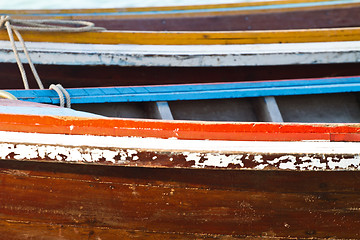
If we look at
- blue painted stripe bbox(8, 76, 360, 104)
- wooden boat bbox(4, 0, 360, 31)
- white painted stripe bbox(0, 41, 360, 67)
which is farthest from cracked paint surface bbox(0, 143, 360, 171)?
wooden boat bbox(4, 0, 360, 31)

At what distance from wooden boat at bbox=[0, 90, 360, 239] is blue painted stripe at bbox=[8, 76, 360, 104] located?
61 cm

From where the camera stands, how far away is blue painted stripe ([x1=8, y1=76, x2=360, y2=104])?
97.5 inches

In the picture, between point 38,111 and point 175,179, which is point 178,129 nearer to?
point 175,179

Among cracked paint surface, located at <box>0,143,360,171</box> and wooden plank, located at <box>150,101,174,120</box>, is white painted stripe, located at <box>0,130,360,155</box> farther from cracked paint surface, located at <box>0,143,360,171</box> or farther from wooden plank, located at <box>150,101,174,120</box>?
wooden plank, located at <box>150,101,174,120</box>

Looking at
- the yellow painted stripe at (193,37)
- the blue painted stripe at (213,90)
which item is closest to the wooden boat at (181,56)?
the yellow painted stripe at (193,37)

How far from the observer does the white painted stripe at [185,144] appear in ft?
5.25

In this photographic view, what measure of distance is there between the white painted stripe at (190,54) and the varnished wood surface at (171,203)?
103 centimetres

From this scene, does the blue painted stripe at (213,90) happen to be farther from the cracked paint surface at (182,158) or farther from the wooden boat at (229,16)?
the wooden boat at (229,16)

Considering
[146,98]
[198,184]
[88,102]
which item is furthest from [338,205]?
[88,102]

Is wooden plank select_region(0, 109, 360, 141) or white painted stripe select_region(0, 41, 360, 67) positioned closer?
wooden plank select_region(0, 109, 360, 141)

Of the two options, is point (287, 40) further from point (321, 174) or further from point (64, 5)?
point (64, 5)

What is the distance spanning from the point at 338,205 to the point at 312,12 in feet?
8.62

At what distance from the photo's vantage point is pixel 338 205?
A: 1817mm

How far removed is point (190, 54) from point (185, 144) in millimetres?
1186
